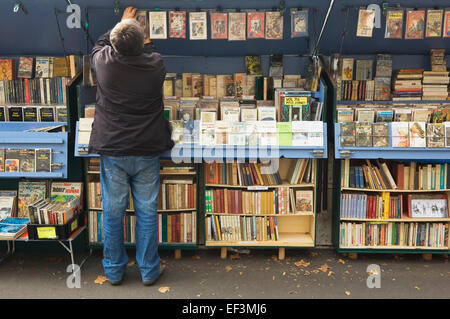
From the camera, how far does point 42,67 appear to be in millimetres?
4652

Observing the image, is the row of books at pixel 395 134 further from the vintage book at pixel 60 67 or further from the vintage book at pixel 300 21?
the vintage book at pixel 60 67

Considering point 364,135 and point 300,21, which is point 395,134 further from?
point 300,21

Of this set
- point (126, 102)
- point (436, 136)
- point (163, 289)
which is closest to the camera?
point (126, 102)

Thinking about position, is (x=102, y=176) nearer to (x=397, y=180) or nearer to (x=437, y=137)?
(x=397, y=180)

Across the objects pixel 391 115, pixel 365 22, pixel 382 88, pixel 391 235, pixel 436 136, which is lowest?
pixel 391 235

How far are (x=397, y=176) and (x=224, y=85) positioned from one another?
2.08m

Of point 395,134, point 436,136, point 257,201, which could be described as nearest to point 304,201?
point 257,201

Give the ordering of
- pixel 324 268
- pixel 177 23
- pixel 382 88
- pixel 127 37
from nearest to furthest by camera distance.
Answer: pixel 127 37
pixel 324 268
pixel 177 23
pixel 382 88

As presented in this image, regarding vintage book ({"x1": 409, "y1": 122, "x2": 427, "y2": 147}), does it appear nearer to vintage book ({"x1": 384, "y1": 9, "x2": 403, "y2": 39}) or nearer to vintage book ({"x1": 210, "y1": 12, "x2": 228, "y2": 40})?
vintage book ({"x1": 384, "y1": 9, "x2": 403, "y2": 39})

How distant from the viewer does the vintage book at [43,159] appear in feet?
11.7

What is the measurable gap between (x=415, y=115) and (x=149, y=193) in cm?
256

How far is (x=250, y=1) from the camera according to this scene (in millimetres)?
3969

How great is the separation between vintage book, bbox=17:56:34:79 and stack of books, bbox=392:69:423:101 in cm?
416
